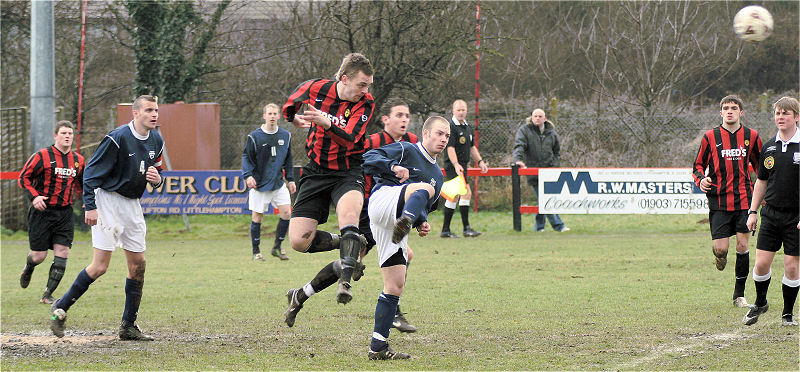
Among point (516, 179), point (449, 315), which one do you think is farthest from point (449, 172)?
point (449, 315)

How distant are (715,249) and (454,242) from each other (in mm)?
6758

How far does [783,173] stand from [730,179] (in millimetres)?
1219

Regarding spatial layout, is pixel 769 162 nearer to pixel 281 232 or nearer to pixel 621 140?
pixel 281 232

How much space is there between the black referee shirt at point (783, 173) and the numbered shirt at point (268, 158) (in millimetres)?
7369

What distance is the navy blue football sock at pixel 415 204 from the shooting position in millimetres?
6070

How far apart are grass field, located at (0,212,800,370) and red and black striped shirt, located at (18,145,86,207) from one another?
1164 millimetres

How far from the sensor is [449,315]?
8172 mm

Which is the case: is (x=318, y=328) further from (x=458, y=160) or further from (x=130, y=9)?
(x=130, y=9)

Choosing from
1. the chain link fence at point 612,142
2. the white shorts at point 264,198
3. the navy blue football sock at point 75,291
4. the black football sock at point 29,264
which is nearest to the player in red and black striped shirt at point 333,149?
the navy blue football sock at point 75,291

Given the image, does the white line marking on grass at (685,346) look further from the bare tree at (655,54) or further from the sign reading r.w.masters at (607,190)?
the bare tree at (655,54)

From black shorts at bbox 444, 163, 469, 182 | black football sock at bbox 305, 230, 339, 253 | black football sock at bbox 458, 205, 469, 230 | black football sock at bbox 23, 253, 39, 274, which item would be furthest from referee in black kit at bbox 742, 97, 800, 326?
black football sock at bbox 458, 205, 469, 230

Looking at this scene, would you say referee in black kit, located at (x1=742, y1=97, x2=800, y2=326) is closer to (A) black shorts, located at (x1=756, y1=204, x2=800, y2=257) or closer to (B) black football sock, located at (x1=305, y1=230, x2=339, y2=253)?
(A) black shorts, located at (x1=756, y1=204, x2=800, y2=257)

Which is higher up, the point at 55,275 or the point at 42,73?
the point at 42,73

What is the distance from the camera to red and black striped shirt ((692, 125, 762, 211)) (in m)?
8.59
